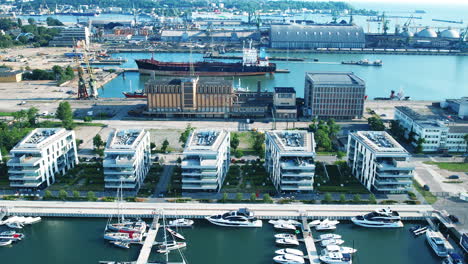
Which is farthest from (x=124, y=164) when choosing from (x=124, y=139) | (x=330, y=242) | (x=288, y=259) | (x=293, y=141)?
(x=330, y=242)

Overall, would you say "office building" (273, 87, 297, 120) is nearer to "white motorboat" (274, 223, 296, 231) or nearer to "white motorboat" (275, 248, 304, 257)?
"white motorboat" (274, 223, 296, 231)

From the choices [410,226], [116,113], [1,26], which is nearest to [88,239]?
[410,226]

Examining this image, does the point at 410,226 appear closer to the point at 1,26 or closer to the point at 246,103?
the point at 246,103

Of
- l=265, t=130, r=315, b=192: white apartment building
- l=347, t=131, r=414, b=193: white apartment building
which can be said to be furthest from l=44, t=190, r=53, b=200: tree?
l=347, t=131, r=414, b=193: white apartment building

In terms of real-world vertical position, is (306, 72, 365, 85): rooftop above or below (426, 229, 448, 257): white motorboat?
above

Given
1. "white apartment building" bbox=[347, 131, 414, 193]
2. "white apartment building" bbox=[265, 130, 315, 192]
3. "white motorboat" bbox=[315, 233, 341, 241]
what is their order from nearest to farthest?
"white motorboat" bbox=[315, 233, 341, 241], "white apartment building" bbox=[265, 130, 315, 192], "white apartment building" bbox=[347, 131, 414, 193]

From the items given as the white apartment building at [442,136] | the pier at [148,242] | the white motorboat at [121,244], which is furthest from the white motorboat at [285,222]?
the white apartment building at [442,136]

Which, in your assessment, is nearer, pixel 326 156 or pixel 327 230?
pixel 327 230
